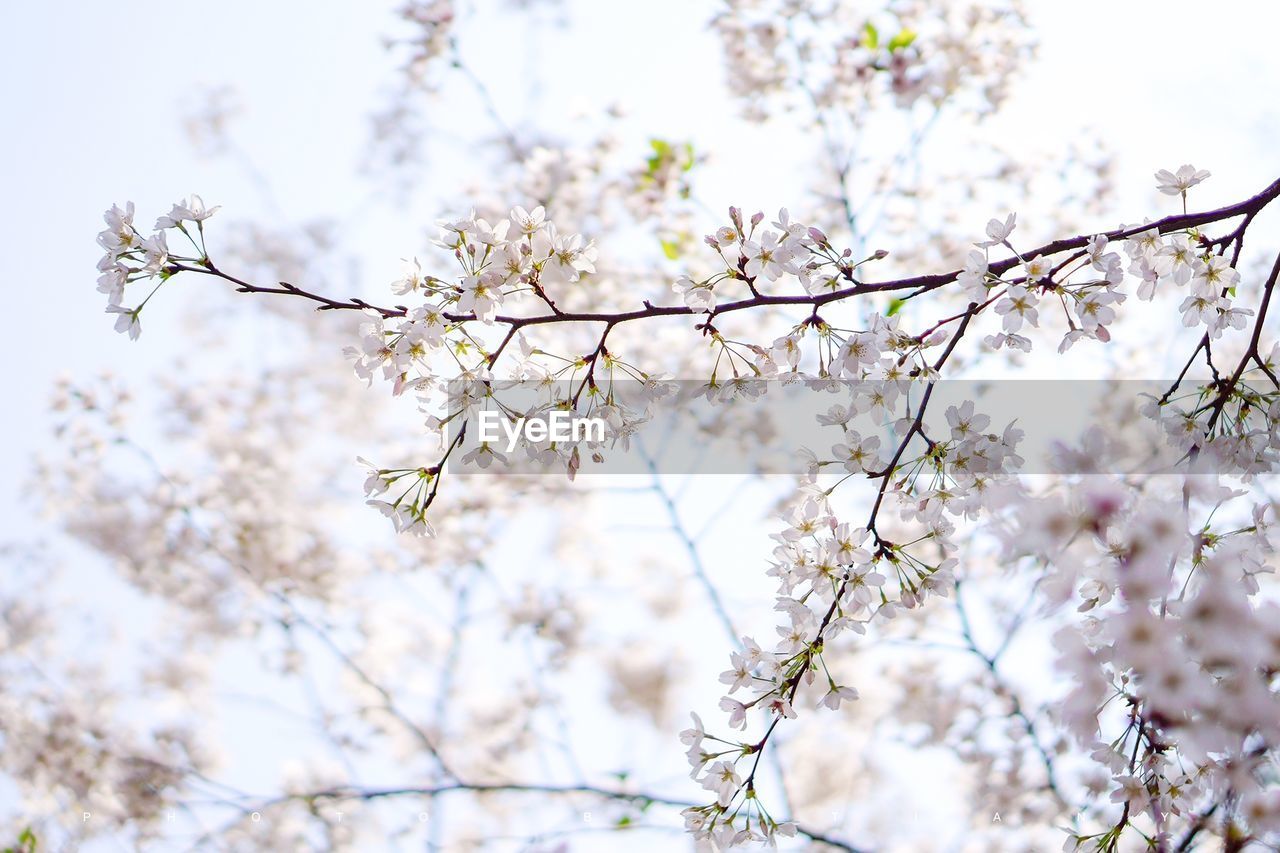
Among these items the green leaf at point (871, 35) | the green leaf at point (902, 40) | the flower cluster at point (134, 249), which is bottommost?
the flower cluster at point (134, 249)

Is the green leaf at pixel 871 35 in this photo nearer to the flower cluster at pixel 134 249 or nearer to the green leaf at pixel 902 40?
the green leaf at pixel 902 40

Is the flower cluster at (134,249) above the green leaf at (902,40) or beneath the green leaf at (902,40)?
beneath

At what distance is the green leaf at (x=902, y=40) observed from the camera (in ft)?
10.3

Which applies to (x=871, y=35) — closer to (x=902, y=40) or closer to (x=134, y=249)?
(x=902, y=40)

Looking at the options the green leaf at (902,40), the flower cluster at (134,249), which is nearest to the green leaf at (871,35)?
the green leaf at (902,40)

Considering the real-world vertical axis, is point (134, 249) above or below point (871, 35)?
below

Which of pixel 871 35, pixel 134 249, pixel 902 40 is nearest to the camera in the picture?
pixel 134 249

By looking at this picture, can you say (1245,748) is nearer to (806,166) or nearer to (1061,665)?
(1061,665)

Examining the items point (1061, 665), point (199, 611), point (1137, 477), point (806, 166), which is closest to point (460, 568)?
point (199, 611)

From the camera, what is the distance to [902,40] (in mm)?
3139

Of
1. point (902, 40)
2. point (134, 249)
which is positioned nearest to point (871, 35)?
point (902, 40)

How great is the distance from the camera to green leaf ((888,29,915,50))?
313 cm

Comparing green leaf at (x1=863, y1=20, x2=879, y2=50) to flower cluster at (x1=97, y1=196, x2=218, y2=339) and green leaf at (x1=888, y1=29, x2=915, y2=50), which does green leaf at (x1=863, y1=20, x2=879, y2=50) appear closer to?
green leaf at (x1=888, y1=29, x2=915, y2=50)

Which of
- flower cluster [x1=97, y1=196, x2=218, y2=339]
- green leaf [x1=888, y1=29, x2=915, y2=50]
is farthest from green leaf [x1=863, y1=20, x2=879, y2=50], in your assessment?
flower cluster [x1=97, y1=196, x2=218, y2=339]
